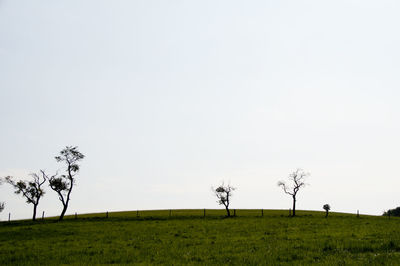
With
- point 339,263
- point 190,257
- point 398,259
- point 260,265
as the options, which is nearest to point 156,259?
point 190,257

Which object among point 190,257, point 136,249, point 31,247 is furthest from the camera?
point 31,247

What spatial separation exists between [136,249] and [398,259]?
17557mm

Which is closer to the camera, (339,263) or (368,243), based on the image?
(339,263)

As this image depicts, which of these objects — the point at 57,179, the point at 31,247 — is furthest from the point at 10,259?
the point at 57,179

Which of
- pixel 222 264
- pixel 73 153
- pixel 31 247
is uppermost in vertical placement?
pixel 73 153

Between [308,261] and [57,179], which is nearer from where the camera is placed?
[308,261]

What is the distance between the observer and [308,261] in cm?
1866

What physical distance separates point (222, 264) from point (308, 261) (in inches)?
183

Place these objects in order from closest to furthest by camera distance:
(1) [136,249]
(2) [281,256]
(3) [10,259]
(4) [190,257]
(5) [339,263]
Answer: (5) [339,263] → (2) [281,256] → (4) [190,257] → (3) [10,259] → (1) [136,249]

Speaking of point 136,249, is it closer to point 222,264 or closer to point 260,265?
point 222,264

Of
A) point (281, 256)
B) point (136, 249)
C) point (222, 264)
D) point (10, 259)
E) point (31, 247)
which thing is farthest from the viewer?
point (31, 247)

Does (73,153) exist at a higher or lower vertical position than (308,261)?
higher

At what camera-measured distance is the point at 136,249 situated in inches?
1039

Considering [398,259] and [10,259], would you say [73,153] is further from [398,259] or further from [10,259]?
[398,259]
